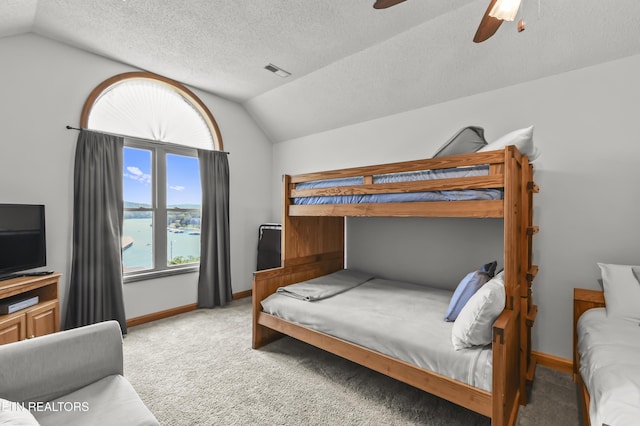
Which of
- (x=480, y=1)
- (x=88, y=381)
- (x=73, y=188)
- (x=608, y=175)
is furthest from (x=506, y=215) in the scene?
(x=73, y=188)

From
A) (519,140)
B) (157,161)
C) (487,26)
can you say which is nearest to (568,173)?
(519,140)

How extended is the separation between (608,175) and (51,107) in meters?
4.66

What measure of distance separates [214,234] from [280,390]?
7.33ft

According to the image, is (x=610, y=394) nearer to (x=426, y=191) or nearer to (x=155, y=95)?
(x=426, y=191)

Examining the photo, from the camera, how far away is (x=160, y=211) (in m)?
3.49

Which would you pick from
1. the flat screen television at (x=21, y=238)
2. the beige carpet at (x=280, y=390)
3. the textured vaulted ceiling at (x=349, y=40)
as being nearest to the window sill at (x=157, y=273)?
the beige carpet at (x=280, y=390)

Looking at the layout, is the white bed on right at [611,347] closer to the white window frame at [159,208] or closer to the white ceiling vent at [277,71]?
the white ceiling vent at [277,71]

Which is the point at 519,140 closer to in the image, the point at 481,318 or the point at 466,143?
the point at 466,143

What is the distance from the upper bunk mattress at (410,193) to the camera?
1.83 metres

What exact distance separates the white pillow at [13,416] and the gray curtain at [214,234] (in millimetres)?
2777

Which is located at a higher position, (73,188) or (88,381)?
(73,188)

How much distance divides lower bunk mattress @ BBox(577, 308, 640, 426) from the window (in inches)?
146

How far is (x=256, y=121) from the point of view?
14.5 ft

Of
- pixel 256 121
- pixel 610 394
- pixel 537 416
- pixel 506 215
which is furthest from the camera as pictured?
pixel 256 121
